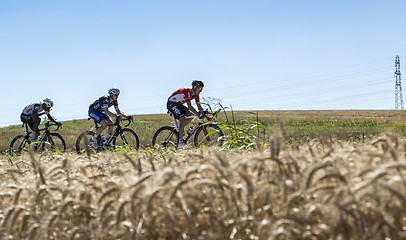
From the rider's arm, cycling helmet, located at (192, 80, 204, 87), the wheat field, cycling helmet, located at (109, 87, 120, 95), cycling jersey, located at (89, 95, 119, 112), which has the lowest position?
the wheat field

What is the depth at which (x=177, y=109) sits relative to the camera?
1251 centimetres

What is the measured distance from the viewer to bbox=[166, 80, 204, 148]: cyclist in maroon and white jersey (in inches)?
472

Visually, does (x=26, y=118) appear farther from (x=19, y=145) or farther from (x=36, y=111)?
(x=19, y=145)

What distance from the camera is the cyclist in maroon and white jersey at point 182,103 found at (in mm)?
12000

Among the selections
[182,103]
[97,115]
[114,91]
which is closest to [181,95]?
[182,103]

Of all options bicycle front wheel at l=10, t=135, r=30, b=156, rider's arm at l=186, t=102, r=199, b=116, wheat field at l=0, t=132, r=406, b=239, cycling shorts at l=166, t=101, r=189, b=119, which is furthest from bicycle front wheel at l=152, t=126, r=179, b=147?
wheat field at l=0, t=132, r=406, b=239

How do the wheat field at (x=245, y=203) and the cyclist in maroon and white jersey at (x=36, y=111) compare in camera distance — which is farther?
the cyclist in maroon and white jersey at (x=36, y=111)

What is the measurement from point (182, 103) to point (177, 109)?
9.9 inches

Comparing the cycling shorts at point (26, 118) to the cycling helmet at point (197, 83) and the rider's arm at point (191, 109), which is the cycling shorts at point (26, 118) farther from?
the cycling helmet at point (197, 83)

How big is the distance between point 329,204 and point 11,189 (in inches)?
94.8

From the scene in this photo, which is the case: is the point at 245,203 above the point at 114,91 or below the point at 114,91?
below

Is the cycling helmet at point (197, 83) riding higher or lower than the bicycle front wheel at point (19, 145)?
higher

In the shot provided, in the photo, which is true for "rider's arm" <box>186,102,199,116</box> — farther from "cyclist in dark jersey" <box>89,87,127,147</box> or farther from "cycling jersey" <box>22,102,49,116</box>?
"cycling jersey" <box>22,102,49,116</box>

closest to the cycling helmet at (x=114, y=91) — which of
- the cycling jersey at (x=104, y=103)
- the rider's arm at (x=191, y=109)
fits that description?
the cycling jersey at (x=104, y=103)
